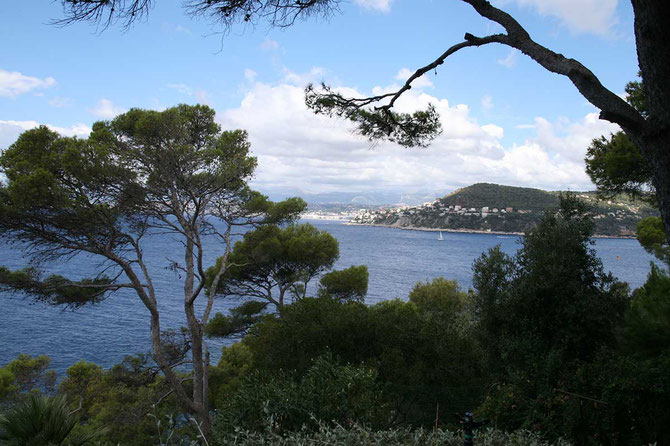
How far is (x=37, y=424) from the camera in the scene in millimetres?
A: 2330

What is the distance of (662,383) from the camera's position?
186 inches

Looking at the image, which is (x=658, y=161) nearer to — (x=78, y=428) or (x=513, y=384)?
(x=78, y=428)

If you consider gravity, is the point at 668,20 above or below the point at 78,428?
above

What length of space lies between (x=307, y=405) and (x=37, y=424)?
250cm

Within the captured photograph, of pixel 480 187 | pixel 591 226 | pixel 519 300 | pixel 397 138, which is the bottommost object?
pixel 519 300

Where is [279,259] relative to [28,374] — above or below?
above

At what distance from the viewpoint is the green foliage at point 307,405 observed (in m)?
4.27

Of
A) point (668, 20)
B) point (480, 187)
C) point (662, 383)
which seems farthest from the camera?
point (480, 187)

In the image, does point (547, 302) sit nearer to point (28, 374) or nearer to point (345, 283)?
point (345, 283)

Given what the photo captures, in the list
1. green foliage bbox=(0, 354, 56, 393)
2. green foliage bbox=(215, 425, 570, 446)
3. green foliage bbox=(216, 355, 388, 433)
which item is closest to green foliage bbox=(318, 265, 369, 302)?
green foliage bbox=(0, 354, 56, 393)

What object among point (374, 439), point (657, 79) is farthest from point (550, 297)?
point (657, 79)

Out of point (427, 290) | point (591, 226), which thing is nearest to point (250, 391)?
point (591, 226)

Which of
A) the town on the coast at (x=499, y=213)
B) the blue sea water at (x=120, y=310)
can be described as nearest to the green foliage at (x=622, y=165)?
the blue sea water at (x=120, y=310)

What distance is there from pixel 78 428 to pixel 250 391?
88.4 inches
